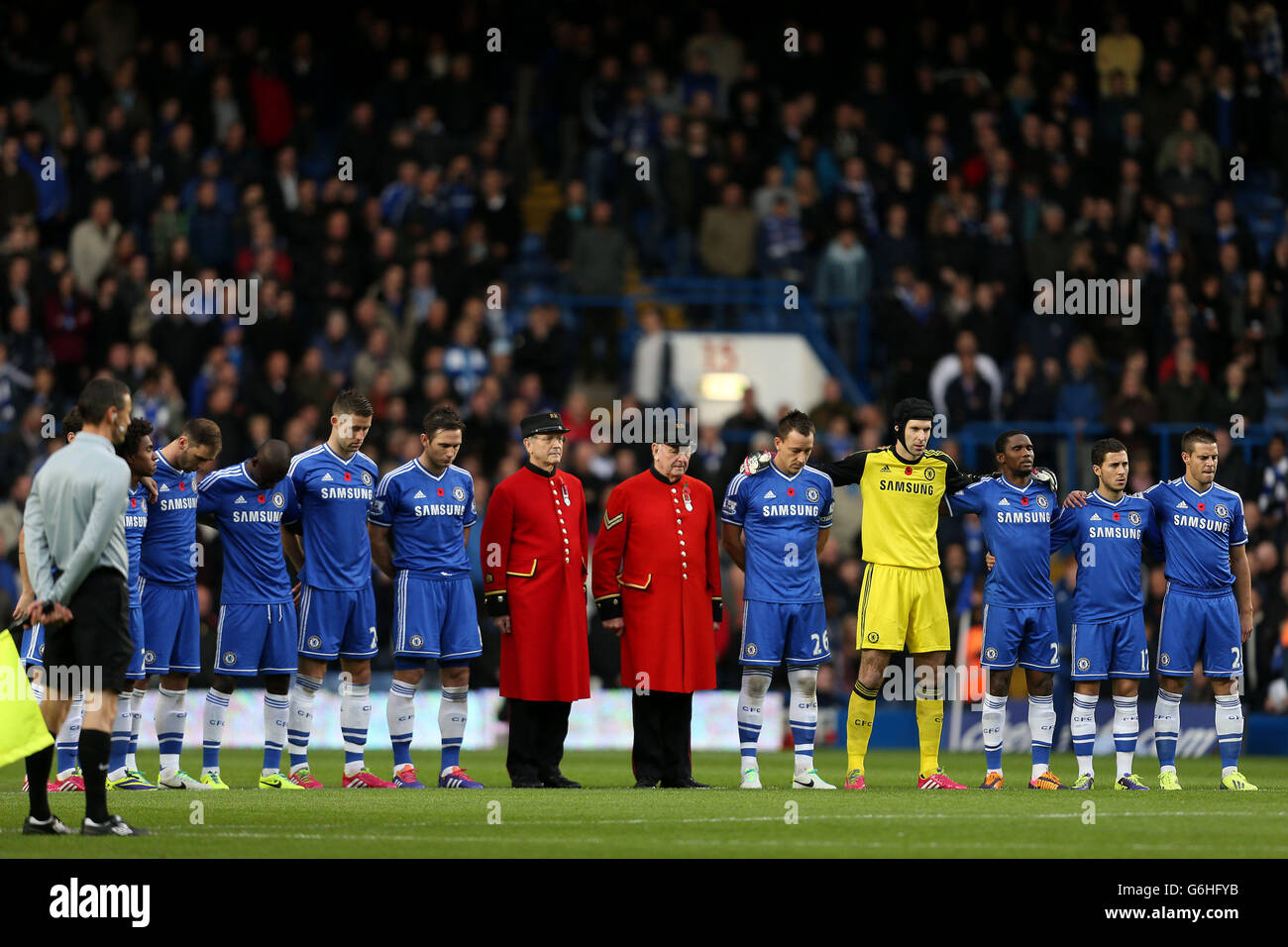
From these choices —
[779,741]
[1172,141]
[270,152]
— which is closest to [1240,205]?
[1172,141]

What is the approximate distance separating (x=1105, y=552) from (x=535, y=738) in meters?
4.47

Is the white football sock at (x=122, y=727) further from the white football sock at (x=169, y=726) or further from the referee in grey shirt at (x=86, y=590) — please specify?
the referee in grey shirt at (x=86, y=590)

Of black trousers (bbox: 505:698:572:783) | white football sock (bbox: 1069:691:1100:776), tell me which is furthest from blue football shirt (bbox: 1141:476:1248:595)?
black trousers (bbox: 505:698:572:783)

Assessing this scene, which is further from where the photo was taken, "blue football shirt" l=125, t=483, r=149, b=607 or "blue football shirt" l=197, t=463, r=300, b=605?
"blue football shirt" l=197, t=463, r=300, b=605

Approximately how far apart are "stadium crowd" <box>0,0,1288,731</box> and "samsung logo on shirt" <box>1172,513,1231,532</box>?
6.02m

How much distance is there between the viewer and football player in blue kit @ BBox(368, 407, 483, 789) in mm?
14867

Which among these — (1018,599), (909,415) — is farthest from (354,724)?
(1018,599)

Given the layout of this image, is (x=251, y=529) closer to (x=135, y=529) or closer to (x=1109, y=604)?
(x=135, y=529)

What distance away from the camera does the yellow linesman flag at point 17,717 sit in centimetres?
1101

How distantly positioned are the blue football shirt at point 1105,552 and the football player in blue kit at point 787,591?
1.92 metres

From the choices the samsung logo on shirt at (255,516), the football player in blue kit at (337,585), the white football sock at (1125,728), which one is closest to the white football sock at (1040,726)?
the white football sock at (1125,728)

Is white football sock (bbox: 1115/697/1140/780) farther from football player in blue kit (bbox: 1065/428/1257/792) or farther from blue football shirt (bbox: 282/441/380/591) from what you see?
blue football shirt (bbox: 282/441/380/591)
